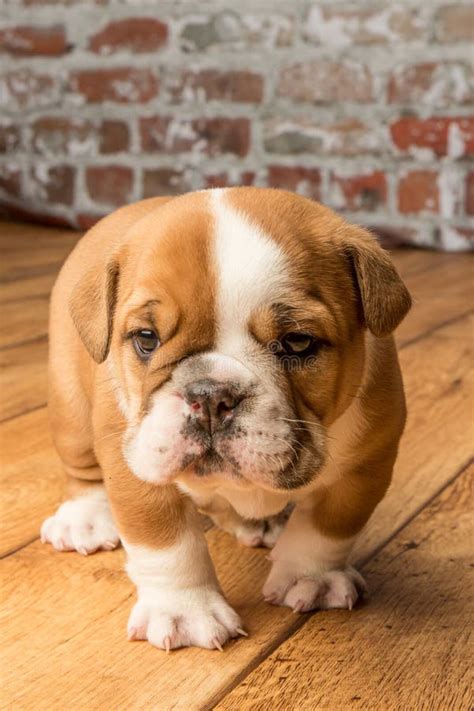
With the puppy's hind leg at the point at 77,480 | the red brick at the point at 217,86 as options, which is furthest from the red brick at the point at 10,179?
the puppy's hind leg at the point at 77,480

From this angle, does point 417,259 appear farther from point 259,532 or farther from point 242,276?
point 242,276

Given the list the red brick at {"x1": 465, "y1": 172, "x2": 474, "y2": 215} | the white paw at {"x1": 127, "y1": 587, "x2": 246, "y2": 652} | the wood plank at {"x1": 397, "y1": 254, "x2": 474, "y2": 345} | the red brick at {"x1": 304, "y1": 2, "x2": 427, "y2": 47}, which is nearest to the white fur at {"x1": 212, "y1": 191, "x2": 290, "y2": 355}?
the white paw at {"x1": 127, "y1": 587, "x2": 246, "y2": 652}

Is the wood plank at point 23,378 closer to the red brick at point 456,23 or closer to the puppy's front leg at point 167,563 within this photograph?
the puppy's front leg at point 167,563

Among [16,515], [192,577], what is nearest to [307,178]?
[16,515]

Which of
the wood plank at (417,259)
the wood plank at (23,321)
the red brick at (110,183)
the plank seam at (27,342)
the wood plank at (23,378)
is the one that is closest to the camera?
the wood plank at (23,378)

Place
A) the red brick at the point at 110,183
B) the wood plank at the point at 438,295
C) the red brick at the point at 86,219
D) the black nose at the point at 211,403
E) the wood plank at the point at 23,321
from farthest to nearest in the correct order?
the red brick at the point at 86,219 → the red brick at the point at 110,183 → the wood plank at the point at 438,295 → the wood plank at the point at 23,321 → the black nose at the point at 211,403

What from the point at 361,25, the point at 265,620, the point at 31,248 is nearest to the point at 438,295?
the point at 361,25

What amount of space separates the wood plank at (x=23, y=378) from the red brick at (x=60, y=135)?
6.33ft

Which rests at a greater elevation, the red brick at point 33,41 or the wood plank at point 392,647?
the wood plank at point 392,647

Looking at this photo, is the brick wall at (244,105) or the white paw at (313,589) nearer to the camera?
the white paw at (313,589)

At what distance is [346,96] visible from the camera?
4.19m

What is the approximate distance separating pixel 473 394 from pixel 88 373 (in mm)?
1119

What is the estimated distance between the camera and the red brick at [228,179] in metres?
4.39

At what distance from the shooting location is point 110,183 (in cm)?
462
